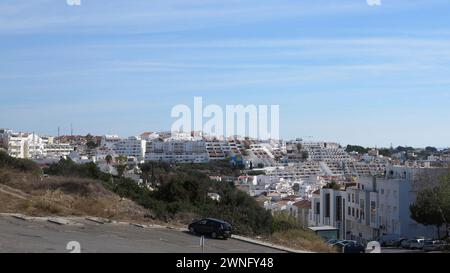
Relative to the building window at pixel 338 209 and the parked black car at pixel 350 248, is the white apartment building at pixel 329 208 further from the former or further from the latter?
the parked black car at pixel 350 248

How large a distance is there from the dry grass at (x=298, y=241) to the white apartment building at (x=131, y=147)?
12127cm

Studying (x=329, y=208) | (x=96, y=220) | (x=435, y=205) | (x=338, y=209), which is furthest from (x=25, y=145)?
(x=96, y=220)

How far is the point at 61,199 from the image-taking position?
989 inches

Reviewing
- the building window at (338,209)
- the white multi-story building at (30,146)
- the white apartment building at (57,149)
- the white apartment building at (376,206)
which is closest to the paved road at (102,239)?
the white apartment building at (376,206)

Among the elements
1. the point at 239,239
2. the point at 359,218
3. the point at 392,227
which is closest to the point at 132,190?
the point at 239,239

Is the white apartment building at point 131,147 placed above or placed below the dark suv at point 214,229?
above

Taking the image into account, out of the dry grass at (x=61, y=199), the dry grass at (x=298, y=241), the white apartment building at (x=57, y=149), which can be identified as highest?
the white apartment building at (x=57, y=149)

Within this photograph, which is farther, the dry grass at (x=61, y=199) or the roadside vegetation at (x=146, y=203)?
the roadside vegetation at (x=146, y=203)

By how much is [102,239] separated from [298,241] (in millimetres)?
7831

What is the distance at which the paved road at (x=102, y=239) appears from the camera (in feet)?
49.0

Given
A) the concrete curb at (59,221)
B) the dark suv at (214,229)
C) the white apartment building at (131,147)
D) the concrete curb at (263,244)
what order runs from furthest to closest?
the white apartment building at (131,147)
the dark suv at (214,229)
the concrete curb at (59,221)
the concrete curb at (263,244)

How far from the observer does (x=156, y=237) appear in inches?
755

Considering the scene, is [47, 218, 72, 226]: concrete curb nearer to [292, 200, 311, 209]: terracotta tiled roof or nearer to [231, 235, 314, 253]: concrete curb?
[231, 235, 314, 253]: concrete curb

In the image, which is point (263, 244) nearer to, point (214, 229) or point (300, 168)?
point (214, 229)
